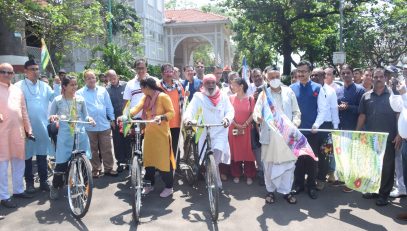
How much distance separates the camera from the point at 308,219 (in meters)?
4.68

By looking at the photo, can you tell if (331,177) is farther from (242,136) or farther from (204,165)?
(204,165)

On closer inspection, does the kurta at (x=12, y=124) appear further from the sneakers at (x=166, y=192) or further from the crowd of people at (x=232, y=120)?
the sneakers at (x=166, y=192)

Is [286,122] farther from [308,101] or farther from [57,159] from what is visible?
[57,159]

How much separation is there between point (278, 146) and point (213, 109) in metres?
1.19

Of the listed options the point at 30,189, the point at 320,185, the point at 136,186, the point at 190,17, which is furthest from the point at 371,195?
the point at 190,17

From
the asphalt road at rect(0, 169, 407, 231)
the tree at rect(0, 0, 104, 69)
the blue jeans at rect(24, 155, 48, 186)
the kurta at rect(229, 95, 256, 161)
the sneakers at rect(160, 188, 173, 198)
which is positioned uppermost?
the tree at rect(0, 0, 104, 69)

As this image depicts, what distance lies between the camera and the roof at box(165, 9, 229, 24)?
31953mm

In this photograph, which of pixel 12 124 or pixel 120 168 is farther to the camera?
pixel 120 168

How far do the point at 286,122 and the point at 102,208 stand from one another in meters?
2.81

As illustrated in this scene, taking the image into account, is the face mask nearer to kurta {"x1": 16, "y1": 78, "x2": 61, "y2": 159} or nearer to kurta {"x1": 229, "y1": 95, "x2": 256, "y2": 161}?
kurta {"x1": 229, "y1": 95, "x2": 256, "y2": 161}

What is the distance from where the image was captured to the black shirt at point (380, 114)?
199 inches

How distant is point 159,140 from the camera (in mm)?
5266

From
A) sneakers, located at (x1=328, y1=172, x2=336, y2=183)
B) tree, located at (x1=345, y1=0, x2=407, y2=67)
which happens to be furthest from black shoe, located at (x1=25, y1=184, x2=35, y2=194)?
tree, located at (x1=345, y1=0, x2=407, y2=67)

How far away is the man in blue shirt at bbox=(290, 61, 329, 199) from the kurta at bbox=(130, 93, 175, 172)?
1.92 meters
